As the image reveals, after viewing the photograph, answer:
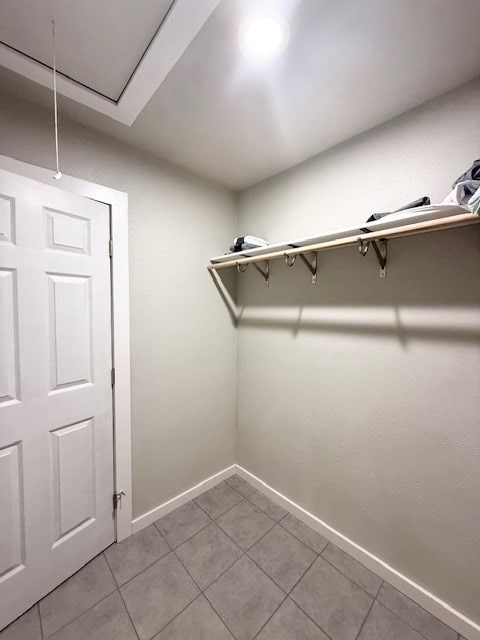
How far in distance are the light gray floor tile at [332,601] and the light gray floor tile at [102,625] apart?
2.57 ft

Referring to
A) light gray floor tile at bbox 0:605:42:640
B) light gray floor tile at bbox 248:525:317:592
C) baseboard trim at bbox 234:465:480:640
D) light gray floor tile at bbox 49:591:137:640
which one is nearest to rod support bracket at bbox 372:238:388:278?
baseboard trim at bbox 234:465:480:640

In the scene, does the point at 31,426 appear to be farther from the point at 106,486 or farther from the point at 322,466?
the point at 322,466

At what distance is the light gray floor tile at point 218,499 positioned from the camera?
182 cm

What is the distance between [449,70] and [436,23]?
25 cm

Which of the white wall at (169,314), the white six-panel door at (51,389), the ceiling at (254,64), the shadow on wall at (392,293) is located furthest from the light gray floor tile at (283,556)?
the ceiling at (254,64)

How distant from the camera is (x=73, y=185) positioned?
1.33 metres

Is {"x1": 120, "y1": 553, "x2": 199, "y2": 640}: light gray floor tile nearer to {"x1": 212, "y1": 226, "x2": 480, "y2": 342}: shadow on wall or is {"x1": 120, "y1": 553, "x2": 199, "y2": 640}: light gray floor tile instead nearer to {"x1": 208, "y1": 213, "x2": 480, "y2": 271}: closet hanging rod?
{"x1": 212, "y1": 226, "x2": 480, "y2": 342}: shadow on wall

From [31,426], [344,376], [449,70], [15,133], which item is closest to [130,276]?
→ [15,133]

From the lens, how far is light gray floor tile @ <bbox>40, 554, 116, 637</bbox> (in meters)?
1.16

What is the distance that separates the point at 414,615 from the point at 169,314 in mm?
2007

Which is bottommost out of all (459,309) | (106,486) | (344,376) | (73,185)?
(106,486)

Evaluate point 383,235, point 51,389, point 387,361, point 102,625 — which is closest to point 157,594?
point 102,625

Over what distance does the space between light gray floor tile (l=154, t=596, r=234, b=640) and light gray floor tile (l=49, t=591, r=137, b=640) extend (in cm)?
16

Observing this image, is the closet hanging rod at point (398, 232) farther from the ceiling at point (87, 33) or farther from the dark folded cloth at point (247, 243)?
the ceiling at point (87, 33)
